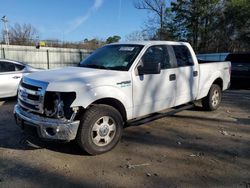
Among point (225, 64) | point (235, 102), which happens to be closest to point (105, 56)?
point (225, 64)

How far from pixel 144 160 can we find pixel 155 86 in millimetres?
1628

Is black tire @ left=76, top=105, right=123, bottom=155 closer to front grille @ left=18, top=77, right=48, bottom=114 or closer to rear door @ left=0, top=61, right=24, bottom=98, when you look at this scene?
front grille @ left=18, top=77, right=48, bottom=114

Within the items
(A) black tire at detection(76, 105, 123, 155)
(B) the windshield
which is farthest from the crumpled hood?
(A) black tire at detection(76, 105, 123, 155)

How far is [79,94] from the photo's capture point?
405 centimetres

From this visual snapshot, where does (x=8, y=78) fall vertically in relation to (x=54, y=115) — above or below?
above

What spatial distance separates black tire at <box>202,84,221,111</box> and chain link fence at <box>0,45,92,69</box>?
13717 millimetres

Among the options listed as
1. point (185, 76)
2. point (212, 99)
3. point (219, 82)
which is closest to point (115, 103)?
point (185, 76)

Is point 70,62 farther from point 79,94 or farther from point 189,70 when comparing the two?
point 79,94

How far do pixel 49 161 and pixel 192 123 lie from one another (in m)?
3.46

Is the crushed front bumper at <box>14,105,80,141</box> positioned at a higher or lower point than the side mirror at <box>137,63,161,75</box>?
lower

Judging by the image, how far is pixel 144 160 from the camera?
423 cm

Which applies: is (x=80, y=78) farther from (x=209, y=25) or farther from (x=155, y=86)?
(x=209, y=25)

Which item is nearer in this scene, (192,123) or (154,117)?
(154,117)

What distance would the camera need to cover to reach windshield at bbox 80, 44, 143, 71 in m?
5.03
